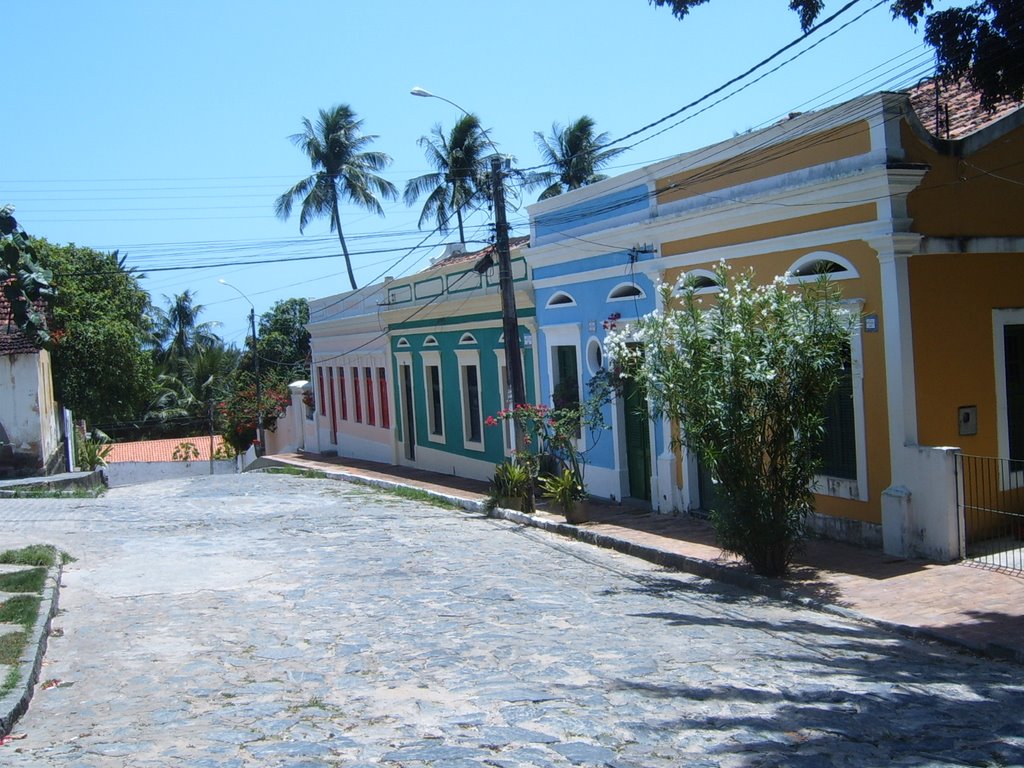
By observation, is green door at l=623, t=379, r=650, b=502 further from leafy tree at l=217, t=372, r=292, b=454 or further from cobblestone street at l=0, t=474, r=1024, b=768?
leafy tree at l=217, t=372, r=292, b=454

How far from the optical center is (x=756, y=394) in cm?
1013

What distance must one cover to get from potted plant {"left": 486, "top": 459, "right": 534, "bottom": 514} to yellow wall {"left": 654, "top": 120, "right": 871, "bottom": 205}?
4918 millimetres

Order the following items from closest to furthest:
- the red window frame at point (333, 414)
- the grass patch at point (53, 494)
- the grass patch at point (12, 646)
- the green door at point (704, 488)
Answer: the grass patch at point (12, 646), the green door at point (704, 488), the grass patch at point (53, 494), the red window frame at point (333, 414)

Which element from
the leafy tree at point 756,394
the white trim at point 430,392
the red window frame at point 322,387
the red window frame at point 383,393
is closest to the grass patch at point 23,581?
the leafy tree at point 756,394

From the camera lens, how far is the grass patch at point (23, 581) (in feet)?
32.6

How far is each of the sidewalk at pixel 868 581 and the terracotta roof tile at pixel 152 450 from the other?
1135 inches

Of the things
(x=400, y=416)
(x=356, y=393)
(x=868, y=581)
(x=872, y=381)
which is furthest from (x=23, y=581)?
(x=356, y=393)

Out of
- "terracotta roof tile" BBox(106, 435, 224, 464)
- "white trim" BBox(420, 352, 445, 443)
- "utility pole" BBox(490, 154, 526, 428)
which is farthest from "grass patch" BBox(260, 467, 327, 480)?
"utility pole" BBox(490, 154, 526, 428)

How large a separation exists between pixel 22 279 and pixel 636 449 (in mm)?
11597

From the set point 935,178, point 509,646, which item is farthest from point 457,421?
point 509,646

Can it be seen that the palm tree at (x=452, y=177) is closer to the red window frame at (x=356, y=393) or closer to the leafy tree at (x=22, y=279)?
the red window frame at (x=356, y=393)

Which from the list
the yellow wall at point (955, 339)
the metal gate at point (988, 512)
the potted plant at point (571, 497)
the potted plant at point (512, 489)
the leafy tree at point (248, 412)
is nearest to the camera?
the metal gate at point (988, 512)

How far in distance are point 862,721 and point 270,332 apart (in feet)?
149

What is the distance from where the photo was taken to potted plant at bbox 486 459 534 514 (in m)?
16.5
